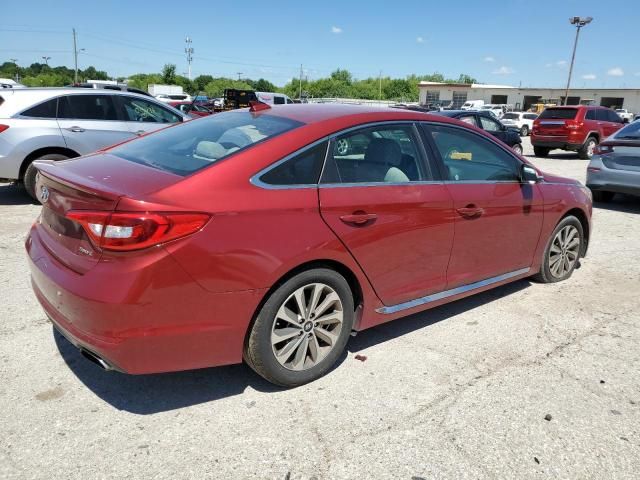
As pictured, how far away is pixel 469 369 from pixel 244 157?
1.94 meters

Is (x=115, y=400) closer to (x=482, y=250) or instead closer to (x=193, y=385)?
(x=193, y=385)

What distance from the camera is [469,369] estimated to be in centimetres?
340

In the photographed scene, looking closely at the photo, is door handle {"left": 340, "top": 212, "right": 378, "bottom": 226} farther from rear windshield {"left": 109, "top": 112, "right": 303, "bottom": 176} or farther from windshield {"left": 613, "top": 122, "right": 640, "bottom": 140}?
→ windshield {"left": 613, "top": 122, "right": 640, "bottom": 140}

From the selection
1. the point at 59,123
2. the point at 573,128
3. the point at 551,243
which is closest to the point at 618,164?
the point at 551,243

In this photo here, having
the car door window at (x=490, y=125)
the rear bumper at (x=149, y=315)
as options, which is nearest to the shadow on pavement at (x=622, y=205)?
the car door window at (x=490, y=125)

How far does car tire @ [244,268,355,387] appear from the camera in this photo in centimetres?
284

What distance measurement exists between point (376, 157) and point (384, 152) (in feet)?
0.31

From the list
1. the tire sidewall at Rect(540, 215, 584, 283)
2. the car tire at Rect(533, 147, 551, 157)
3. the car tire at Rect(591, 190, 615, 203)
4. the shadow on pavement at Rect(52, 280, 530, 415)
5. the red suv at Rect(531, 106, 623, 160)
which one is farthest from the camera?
the car tire at Rect(533, 147, 551, 157)

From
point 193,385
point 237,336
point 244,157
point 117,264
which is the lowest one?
point 193,385

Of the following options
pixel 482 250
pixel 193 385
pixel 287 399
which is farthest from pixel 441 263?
pixel 193 385

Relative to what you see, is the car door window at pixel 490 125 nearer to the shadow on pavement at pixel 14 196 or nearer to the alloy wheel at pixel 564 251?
the alloy wheel at pixel 564 251

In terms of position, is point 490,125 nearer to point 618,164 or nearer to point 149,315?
point 618,164

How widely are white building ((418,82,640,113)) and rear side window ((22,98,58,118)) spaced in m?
71.3

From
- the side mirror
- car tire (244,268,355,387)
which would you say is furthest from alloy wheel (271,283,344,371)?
the side mirror
